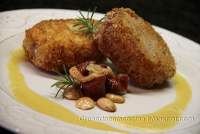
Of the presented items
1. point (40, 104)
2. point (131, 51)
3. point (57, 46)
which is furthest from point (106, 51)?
point (40, 104)

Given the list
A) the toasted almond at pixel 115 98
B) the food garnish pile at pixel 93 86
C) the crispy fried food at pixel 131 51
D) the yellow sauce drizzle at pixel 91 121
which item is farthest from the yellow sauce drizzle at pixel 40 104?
the crispy fried food at pixel 131 51

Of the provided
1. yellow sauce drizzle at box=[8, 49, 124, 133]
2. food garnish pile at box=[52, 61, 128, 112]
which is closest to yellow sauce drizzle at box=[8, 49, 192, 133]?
yellow sauce drizzle at box=[8, 49, 124, 133]

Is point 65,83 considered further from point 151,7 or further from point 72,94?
point 151,7

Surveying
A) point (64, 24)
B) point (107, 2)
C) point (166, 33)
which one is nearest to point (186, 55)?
point (166, 33)

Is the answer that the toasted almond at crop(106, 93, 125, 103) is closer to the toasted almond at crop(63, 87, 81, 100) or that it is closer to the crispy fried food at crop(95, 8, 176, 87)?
the toasted almond at crop(63, 87, 81, 100)

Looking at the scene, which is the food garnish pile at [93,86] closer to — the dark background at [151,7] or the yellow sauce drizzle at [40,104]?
the yellow sauce drizzle at [40,104]

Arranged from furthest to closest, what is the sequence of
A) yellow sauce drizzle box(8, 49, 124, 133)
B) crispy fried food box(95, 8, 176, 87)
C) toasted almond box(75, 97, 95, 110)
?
1. crispy fried food box(95, 8, 176, 87)
2. toasted almond box(75, 97, 95, 110)
3. yellow sauce drizzle box(8, 49, 124, 133)
